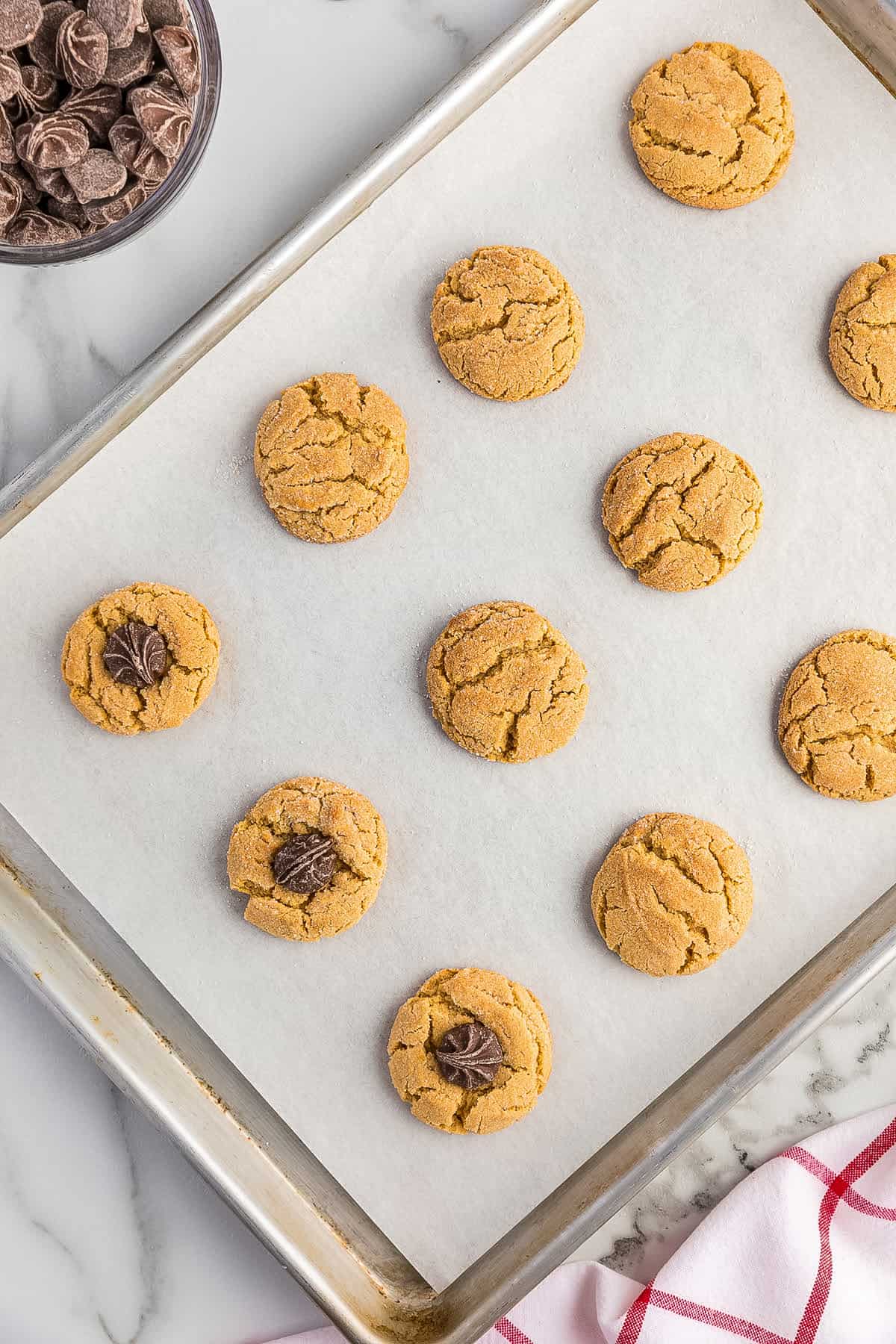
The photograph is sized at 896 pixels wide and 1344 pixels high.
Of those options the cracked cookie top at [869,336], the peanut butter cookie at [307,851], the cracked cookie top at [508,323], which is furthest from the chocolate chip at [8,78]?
the cracked cookie top at [869,336]

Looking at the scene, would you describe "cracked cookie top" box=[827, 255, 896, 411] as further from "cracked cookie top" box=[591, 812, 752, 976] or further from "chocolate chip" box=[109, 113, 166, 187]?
"chocolate chip" box=[109, 113, 166, 187]

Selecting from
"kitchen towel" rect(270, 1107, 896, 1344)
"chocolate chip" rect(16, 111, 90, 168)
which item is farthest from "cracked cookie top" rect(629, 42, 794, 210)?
"kitchen towel" rect(270, 1107, 896, 1344)

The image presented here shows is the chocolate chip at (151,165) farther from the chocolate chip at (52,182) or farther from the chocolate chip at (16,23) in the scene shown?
the chocolate chip at (16,23)

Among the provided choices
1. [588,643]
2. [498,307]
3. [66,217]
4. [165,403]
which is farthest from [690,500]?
[66,217]

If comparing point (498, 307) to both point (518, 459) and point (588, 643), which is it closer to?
point (518, 459)

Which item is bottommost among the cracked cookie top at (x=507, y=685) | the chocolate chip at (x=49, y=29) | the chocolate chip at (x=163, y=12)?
the cracked cookie top at (x=507, y=685)
